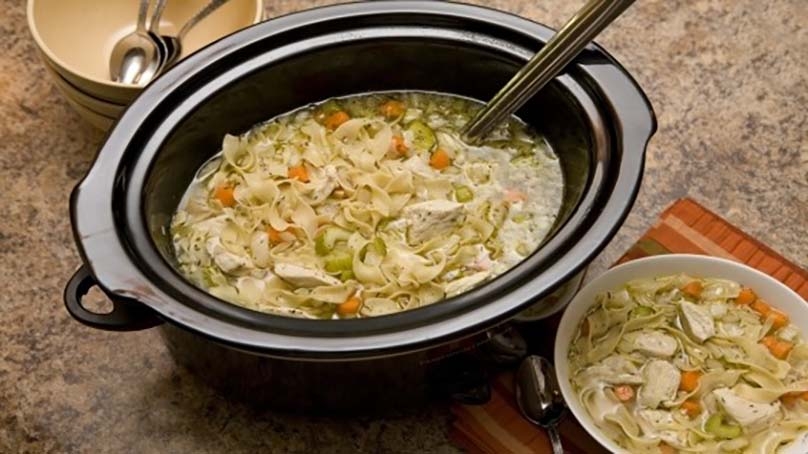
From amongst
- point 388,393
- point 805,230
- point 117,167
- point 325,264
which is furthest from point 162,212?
point 805,230

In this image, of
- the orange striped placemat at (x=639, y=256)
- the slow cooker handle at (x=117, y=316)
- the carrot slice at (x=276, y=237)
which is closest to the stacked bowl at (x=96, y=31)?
the carrot slice at (x=276, y=237)

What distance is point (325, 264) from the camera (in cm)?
145

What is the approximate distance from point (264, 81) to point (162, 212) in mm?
260

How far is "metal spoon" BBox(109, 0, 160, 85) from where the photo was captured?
182 centimetres

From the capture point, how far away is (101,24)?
1.92 m

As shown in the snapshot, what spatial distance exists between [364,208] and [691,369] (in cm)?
51

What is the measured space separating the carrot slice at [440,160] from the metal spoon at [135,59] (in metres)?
0.57

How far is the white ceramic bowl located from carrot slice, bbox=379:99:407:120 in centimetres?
43

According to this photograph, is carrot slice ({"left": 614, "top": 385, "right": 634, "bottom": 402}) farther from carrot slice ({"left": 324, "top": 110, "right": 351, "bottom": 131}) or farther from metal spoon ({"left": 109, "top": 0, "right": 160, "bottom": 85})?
metal spoon ({"left": 109, "top": 0, "right": 160, "bottom": 85})

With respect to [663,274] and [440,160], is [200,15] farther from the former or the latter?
[663,274]

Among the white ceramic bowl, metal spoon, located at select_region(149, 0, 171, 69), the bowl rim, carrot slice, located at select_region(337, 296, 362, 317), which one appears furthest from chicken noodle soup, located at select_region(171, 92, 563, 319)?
metal spoon, located at select_region(149, 0, 171, 69)

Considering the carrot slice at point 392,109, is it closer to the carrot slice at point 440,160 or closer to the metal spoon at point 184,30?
the carrot slice at point 440,160

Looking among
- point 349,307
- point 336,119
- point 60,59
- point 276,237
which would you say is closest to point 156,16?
point 60,59

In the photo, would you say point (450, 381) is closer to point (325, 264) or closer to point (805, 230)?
point (325, 264)
